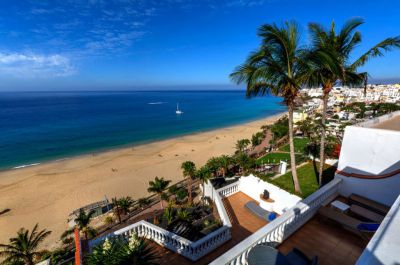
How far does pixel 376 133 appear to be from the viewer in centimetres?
664

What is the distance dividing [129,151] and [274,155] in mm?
24354

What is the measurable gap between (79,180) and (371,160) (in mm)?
27440

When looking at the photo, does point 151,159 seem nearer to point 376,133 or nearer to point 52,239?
point 52,239

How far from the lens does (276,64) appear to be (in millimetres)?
7750

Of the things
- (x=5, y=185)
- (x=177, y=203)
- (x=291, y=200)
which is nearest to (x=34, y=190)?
(x=5, y=185)

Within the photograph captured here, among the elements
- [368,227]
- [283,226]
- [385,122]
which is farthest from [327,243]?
[385,122]

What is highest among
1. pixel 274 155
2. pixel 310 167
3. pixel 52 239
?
pixel 310 167

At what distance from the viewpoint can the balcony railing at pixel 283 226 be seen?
3812 mm

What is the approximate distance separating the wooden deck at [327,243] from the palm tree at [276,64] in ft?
15.8

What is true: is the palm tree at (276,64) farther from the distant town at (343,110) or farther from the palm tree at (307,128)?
the palm tree at (307,128)

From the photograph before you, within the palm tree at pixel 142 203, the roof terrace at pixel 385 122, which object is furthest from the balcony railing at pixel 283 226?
the palm tree at pixel 142 203

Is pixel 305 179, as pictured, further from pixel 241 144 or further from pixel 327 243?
pixel 241 144

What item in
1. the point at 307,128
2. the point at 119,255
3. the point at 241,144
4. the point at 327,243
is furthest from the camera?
the point at 307,128

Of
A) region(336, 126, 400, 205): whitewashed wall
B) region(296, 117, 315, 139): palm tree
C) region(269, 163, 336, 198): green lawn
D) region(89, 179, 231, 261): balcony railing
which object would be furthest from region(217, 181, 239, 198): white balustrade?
region(296, 117, 315, 139): palm tree
